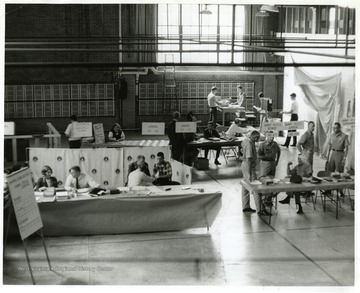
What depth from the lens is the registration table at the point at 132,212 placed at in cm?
918

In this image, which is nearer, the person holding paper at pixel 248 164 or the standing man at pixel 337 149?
the person holding paper at pixel 248 164

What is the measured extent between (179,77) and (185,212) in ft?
40.5

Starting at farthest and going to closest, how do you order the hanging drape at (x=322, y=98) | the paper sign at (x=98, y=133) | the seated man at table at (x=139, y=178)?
the hanging drape at (x=322, y=98) < the paper sign at (x=98, y=133) < the seated man at table at (x=139, y=178)

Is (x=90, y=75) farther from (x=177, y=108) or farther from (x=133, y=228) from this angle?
(x=133, y=228)

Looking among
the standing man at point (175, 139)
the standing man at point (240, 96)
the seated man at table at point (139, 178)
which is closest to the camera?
the seated man at table at point (139, 178)

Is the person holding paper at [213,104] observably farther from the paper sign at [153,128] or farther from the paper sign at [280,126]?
the paper sign at [153,128]

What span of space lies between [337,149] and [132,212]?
498 cm

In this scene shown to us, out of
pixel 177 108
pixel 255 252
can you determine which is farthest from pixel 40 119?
pixel 255 252

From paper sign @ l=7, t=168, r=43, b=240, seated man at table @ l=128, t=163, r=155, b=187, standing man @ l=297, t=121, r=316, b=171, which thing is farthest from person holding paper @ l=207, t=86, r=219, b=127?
paper sign @ l=7, t=168, r=43, b=240

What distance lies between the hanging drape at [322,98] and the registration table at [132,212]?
6503 millimetres

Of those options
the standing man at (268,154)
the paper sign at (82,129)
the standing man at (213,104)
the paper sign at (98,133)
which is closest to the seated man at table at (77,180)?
the standing man at (268,154)

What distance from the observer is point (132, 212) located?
9375 millimetres

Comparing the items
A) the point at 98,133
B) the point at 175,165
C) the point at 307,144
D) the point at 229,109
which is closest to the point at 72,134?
the point at 98,133

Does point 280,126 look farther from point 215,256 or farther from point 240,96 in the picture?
point 240,96
